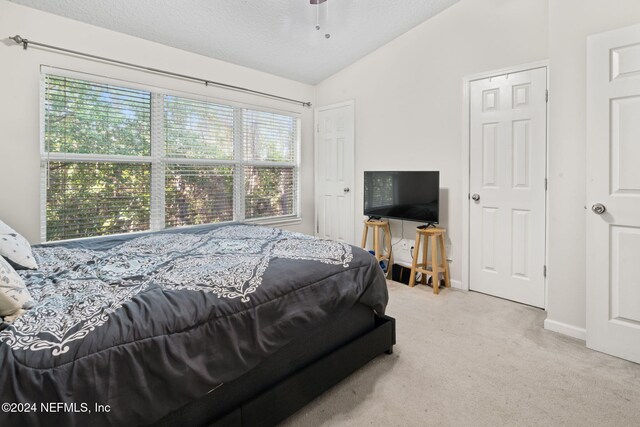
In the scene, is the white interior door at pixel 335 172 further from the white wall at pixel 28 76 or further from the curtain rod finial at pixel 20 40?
the curtain rod finial at pixel 20 40

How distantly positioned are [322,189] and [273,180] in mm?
758

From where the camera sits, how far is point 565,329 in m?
2.34

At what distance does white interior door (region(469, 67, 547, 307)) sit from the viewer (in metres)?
2.81

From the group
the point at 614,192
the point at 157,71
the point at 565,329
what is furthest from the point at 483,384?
the point at 157,71

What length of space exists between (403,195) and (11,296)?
3.18 metres

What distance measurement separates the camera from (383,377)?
1.83 m

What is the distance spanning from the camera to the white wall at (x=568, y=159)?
221 cm

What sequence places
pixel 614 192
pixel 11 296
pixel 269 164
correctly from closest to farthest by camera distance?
pixel 11 296, pixel 614 192, pixel 269 164

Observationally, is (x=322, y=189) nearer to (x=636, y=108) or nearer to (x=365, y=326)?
(x=365, y=326)

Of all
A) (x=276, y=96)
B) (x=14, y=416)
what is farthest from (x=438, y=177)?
(x=14, y=416)

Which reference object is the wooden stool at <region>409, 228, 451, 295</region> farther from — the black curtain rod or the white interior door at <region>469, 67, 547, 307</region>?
the black curtain rod

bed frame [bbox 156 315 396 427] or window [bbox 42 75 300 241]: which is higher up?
window [bbox 42 75 300 241]

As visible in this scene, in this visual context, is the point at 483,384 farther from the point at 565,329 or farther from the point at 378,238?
the point at 378,238

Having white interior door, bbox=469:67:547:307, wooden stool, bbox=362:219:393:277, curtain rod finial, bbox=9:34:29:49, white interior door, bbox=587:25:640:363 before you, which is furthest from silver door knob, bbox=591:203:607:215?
curtain rod finial, bbox=9:34:29:49
